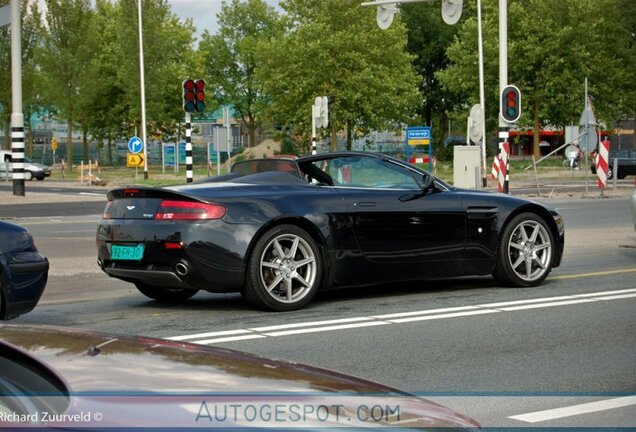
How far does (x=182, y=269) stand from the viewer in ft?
27.5

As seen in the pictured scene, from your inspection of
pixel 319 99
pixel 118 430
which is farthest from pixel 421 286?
pixel 319 99

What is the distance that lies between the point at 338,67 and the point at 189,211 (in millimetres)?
48404

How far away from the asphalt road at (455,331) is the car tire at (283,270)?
134 mm

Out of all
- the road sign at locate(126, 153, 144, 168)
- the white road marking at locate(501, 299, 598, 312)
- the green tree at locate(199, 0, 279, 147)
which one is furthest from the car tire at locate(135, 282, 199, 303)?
the green tree at locate(199, 0, 279, 147)

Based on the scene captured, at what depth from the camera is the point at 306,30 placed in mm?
56000

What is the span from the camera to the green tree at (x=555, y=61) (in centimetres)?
5928

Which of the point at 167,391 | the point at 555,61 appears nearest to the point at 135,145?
the point at 555,61

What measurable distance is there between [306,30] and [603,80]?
1763 centimetres

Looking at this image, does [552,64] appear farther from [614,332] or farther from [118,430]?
[118,430]

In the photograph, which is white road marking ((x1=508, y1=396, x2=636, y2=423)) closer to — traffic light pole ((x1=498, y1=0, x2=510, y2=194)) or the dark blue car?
the dark blue car

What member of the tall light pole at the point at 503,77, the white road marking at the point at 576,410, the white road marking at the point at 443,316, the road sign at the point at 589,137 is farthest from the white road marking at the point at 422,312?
the road sign at the point at 589,137

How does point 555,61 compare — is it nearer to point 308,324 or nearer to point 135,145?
point 135,145

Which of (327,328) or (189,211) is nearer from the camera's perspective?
(327,328)

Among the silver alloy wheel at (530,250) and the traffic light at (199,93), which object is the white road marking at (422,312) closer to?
the silver alloy wheel at (530,250)
